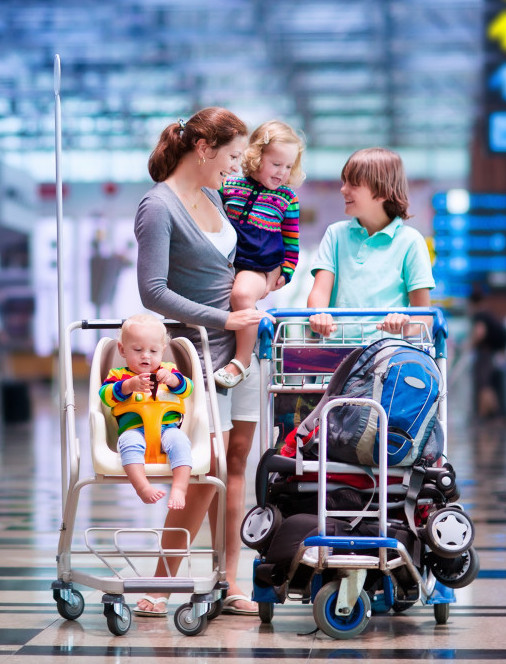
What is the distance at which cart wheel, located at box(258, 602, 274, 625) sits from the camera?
12.3 ft

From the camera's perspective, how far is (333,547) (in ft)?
11.3

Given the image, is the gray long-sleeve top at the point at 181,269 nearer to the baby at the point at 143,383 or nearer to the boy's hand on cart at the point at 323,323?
the baby at the point at 143,383

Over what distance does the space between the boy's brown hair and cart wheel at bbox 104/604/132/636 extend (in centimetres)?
163

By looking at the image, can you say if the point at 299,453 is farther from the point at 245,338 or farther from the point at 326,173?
the point at 326,173

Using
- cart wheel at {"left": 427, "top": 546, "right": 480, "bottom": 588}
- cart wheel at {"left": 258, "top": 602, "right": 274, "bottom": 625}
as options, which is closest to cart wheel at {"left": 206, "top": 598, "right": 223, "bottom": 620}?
cart wheel at {"left": 258, "top": 602, "right": 274, "bottom": 625}

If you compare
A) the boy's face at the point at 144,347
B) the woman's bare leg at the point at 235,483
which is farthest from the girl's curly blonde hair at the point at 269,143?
the woman's bare leg at the point at 235,483

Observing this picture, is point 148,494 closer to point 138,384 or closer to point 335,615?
point 138,384

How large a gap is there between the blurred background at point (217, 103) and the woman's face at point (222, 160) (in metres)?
9.53

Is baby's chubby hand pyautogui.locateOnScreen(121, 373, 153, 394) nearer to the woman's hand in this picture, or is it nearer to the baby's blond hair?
the baby's blond hair

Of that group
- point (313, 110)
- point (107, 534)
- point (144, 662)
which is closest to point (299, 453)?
point (144, 662)

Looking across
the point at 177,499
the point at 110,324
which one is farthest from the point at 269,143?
the point at 177,499

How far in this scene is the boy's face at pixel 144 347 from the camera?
12.0 ft

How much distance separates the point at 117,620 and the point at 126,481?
422 millimetres

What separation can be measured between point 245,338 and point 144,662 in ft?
3.93
